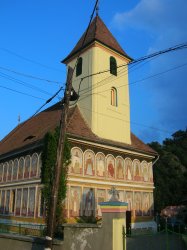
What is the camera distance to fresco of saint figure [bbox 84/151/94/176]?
21781mm

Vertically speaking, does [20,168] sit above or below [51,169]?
above

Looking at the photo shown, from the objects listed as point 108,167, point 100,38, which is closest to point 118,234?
point 108,167

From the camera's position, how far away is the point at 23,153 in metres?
24.2

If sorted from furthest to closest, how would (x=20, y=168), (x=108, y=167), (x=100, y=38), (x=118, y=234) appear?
(x=100, y=38), (x=20, y=168), (x=108, y=167), (x=118, y=234)

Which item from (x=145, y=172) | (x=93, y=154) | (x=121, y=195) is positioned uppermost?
(x=93, y=154)

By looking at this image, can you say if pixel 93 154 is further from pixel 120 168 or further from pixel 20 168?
pixel 20 168

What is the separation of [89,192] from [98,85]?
347 inches

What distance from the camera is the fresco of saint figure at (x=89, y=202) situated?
20984 mm

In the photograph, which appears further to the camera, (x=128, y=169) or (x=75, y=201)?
(x=128, y=169)

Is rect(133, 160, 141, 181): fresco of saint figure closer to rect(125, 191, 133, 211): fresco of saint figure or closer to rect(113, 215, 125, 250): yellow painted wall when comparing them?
rect(125, 191, 133, 211): fresco of saint figure

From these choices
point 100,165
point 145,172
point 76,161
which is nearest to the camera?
point 76,161

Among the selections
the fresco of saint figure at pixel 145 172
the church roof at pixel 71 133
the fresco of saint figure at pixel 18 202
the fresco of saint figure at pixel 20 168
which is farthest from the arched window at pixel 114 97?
the fresco of saint figure at pixel 18 202

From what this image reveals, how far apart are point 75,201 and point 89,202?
1322 mm

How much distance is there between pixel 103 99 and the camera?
976 inches
